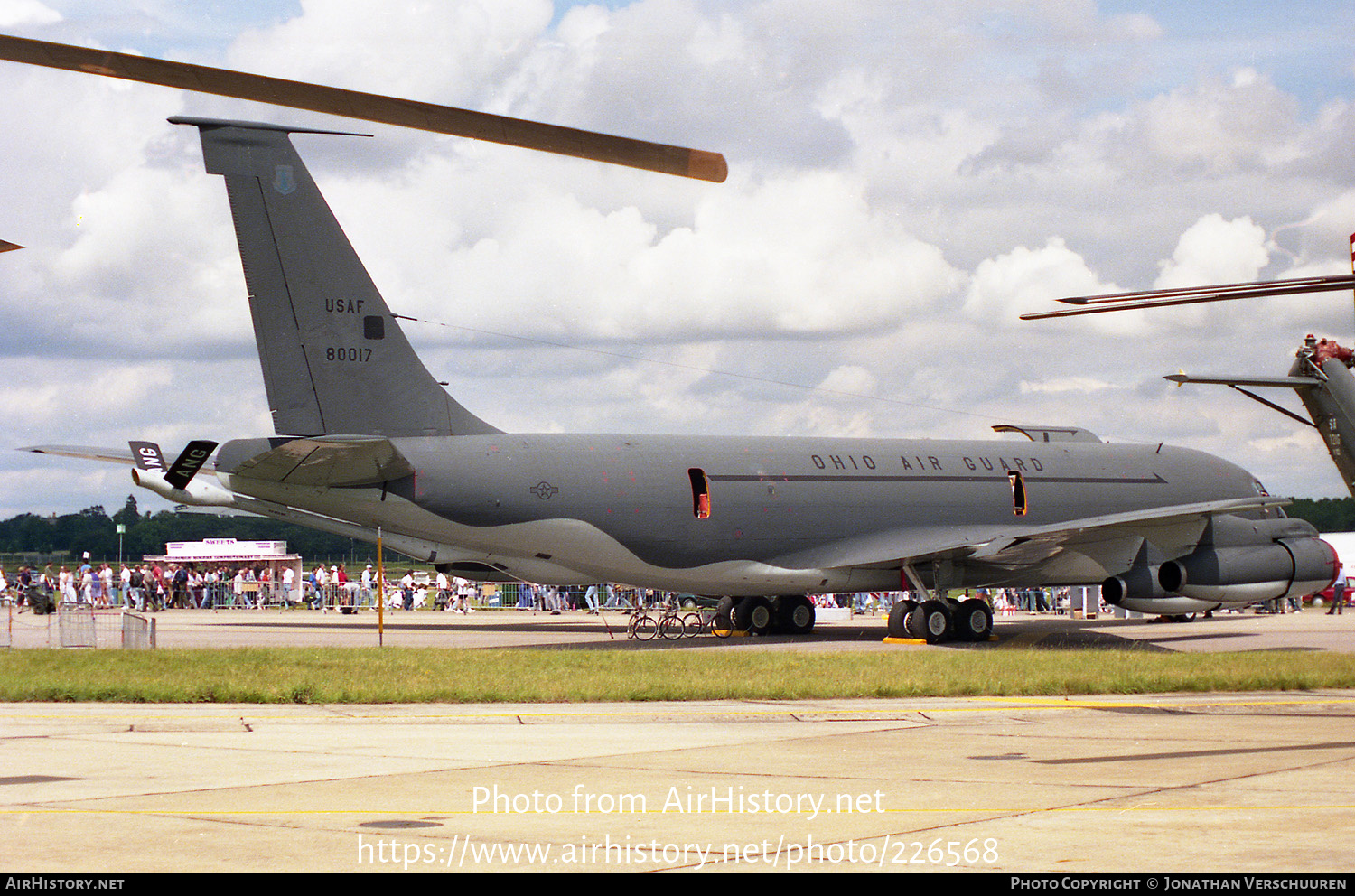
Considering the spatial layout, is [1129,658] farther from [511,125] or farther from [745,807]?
[511,125]

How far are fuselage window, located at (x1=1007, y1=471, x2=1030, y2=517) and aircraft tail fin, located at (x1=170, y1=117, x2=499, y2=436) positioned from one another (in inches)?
529

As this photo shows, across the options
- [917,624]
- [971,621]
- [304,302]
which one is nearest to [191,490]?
[304,302]

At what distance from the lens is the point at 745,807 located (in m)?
8.90

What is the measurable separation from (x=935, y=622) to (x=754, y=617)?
544 centimetres

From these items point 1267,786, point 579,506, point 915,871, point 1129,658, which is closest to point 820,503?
point 579,506

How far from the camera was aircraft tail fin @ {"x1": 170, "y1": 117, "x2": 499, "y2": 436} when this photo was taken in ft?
78.4

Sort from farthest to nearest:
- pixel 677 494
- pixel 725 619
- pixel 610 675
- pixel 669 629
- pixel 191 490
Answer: pixel 191 490 → pixel 725 619 → pixel 669 629 → pixel 677 494 → pixel 610 675

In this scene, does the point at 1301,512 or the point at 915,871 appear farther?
the point at 1301,512

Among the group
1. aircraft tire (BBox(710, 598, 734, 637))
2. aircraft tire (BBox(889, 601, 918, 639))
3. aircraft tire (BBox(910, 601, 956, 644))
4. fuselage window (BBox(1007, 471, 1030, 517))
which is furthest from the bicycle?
fuselage window (BBox(1007, 471, 1030, 517))

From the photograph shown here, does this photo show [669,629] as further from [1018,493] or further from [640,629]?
[1018,493]

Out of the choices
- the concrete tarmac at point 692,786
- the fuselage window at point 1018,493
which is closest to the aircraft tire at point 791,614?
the fuselage window at point 1018,493

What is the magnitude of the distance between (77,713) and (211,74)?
1094 cm

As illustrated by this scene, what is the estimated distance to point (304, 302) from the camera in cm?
2434

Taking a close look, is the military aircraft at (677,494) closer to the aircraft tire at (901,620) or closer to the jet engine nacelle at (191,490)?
the aircraft tire at (901,620)
